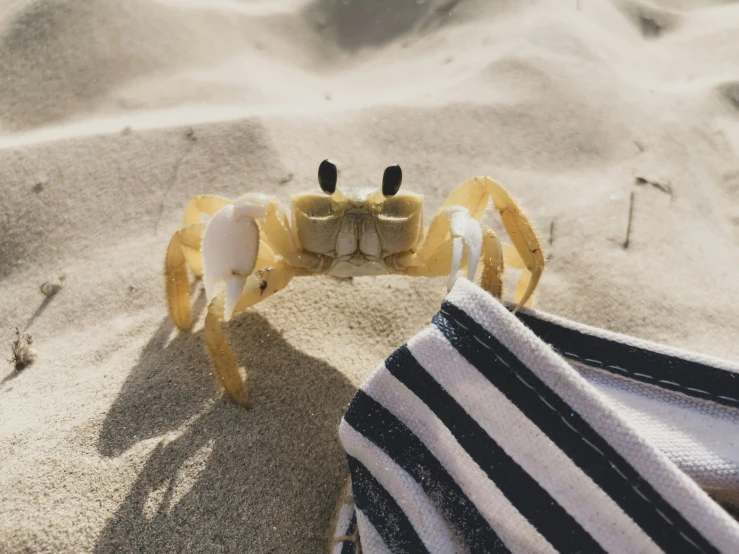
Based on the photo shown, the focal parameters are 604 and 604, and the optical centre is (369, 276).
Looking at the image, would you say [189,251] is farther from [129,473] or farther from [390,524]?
[390,524]

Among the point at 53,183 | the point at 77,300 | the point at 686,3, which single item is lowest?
the point at 77,300

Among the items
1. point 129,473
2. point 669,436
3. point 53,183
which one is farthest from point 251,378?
point 53,183

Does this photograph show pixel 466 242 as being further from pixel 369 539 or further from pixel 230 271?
pixel 369 539

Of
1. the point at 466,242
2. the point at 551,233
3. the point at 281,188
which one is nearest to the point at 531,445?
the point at 466,242

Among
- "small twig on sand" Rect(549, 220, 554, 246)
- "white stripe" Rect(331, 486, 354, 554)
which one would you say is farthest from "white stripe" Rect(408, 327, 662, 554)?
"small twig on sand" Rect(549, 220, 554, 246)

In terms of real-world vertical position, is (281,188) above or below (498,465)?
below
